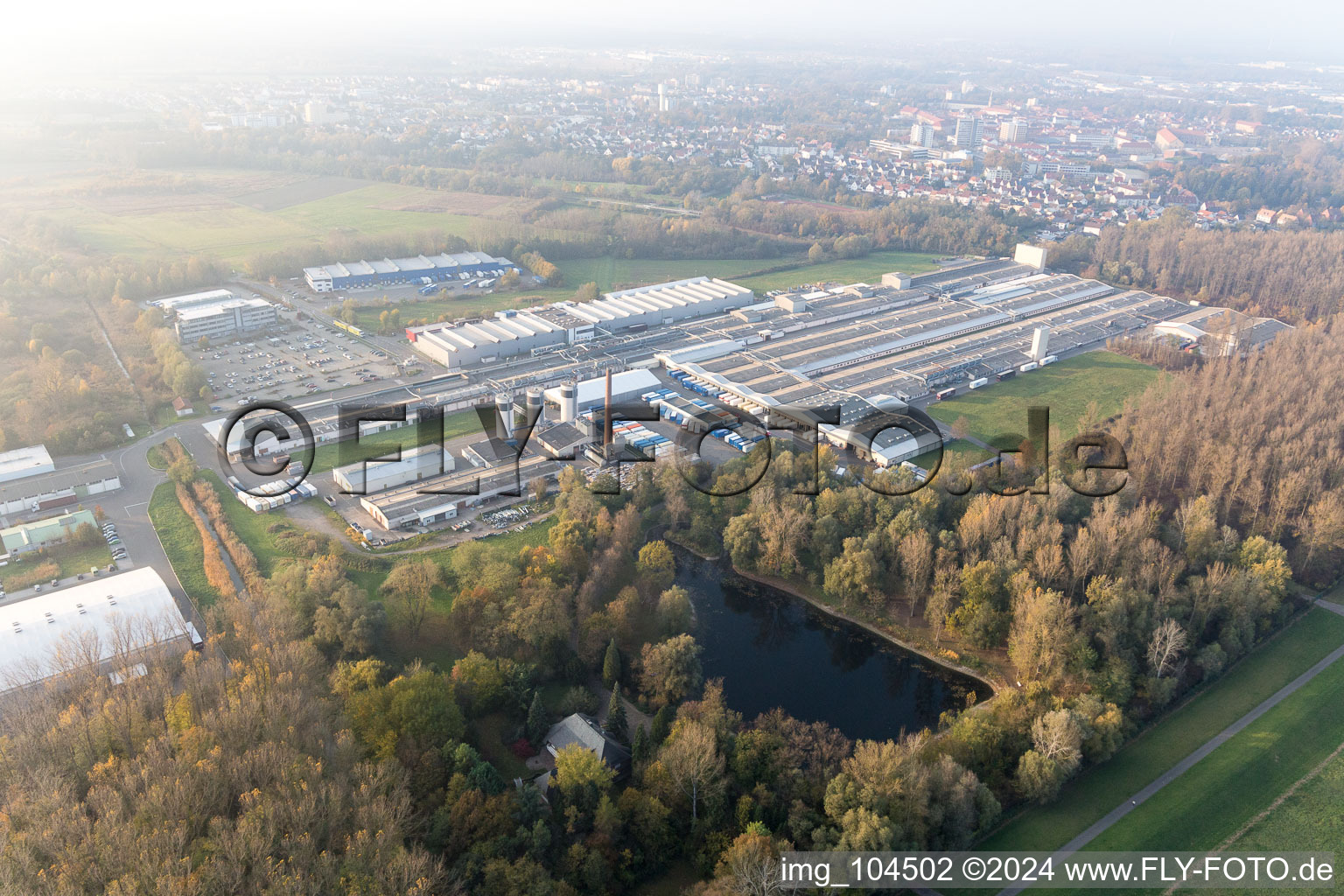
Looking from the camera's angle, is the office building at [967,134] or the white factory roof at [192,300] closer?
the white factory roof at [192,300]

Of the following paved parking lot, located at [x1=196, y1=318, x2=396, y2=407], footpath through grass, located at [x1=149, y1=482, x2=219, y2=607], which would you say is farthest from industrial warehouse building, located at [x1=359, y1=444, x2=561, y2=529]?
paved parking lot, located at [x1=196, y1=318, x2=396, y2=407]

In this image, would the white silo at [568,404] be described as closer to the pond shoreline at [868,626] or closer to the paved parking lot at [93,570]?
the pond shoreline at [868,626]

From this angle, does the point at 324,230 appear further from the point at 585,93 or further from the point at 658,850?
the point at 585,93

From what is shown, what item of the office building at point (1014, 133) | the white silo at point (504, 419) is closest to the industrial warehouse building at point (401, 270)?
the white silo at point (504, 419)

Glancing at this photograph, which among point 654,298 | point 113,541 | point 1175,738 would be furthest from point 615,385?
point 1175,738

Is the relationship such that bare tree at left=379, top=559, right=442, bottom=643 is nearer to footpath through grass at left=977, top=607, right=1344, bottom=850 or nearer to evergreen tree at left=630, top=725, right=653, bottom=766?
evergreen tree at left=630, top=725, right=653, bottom=766

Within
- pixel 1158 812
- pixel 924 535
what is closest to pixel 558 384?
pixel 924 535

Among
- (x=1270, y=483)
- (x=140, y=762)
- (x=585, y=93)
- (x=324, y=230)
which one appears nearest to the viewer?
(x=140, y=762)
